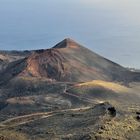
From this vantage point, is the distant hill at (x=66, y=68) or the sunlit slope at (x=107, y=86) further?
the distant hill at (x=66, y=68)

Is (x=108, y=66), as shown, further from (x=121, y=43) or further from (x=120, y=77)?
(x=121, y=43)

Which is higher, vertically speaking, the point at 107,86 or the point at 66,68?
the point at 66,68

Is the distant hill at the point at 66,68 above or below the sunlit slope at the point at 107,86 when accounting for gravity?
above

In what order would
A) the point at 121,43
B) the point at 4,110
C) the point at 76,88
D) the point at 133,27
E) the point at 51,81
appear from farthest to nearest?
1. the point at 133,27
2. the point at 121,43
3. the point at 51,81
4. the point at 76,88
5. the point at 4,110

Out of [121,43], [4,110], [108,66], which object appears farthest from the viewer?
[121,43]

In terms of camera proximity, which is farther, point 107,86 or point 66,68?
point 66,68

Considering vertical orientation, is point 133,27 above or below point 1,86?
above

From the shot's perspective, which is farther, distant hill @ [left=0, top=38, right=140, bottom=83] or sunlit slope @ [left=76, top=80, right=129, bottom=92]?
distant hill @ [left=0, top=38, right=140, bottom=83]

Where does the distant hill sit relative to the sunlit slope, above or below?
above

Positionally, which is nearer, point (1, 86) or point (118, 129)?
point (118, 129)

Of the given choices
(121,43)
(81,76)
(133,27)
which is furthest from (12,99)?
(133,27)
